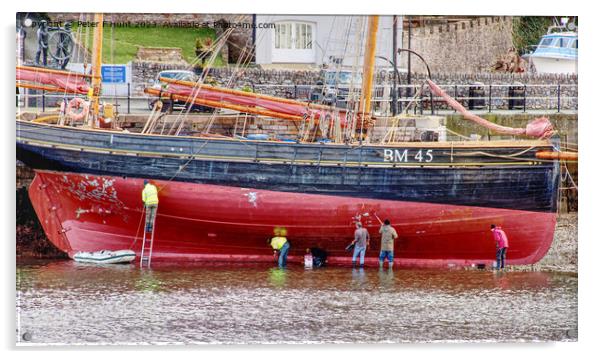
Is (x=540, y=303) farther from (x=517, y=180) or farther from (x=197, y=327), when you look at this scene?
(x=197, y=327)

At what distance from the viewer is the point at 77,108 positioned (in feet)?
87.8

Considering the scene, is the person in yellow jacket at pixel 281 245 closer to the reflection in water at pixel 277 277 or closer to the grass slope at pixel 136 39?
the reflection in water at pixel 277 277

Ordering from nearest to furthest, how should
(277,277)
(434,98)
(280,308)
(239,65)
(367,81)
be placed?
(280,308) → (277,277) → (367,81) → (434,98) → (239,65)

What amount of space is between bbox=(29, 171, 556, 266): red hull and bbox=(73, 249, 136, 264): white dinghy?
0.78 ft

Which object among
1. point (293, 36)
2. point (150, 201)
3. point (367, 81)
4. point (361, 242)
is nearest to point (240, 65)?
point (293, 36)

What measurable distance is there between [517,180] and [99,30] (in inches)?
320

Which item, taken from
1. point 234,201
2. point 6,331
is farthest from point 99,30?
point 6,331

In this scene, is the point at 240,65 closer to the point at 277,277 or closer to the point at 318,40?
the point at 318,40

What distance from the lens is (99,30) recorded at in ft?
84.0

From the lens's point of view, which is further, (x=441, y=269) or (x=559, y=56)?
(x=559, y=56)

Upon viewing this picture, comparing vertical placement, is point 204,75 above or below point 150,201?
above

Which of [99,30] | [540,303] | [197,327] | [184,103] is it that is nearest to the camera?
[197,327]

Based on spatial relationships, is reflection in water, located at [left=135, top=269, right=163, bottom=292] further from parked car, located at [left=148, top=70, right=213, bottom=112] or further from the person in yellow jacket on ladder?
parked car, located at [left=148, top=70, right=213, bottom=112]

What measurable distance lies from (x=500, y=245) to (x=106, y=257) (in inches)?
281
